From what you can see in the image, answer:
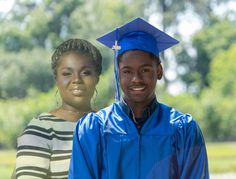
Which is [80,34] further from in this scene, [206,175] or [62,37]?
[206,175]

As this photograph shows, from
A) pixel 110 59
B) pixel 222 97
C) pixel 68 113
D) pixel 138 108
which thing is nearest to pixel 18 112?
pixel 110 59

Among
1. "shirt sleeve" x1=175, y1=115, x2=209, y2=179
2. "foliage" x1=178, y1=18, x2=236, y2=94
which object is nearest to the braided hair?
"shirt sleeve" x1=175, y1=115, x2=209, y2=179

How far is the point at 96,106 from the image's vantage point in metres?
2.31

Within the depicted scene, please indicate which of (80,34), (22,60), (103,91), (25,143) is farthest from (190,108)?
(25,143)

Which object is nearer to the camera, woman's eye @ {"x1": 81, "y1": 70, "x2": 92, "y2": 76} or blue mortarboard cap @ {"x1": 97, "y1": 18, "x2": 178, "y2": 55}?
blue mortarboard cap @ {"x1": 97, "y1": 18, "x2": 178, "y2": 55}

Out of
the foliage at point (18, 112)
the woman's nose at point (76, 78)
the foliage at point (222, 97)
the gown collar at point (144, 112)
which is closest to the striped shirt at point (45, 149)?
the woman's nose at point (76, 78)

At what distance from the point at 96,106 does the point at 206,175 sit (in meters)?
0.62

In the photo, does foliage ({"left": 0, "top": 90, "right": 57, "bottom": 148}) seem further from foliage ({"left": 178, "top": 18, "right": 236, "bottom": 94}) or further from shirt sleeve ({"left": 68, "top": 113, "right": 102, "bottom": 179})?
foliage ({"left": 178, "top": 18, "right": 236, "bottom": 94})

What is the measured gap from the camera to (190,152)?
1822 millimetres

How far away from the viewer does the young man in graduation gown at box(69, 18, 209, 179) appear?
1.80 metres

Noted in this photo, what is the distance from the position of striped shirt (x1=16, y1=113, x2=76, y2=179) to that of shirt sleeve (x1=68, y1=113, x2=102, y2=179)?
18 centimetres

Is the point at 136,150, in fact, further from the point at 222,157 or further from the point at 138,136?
the point at 222,157

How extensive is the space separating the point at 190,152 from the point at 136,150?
0.17 m

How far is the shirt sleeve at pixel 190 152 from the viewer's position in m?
1.80
